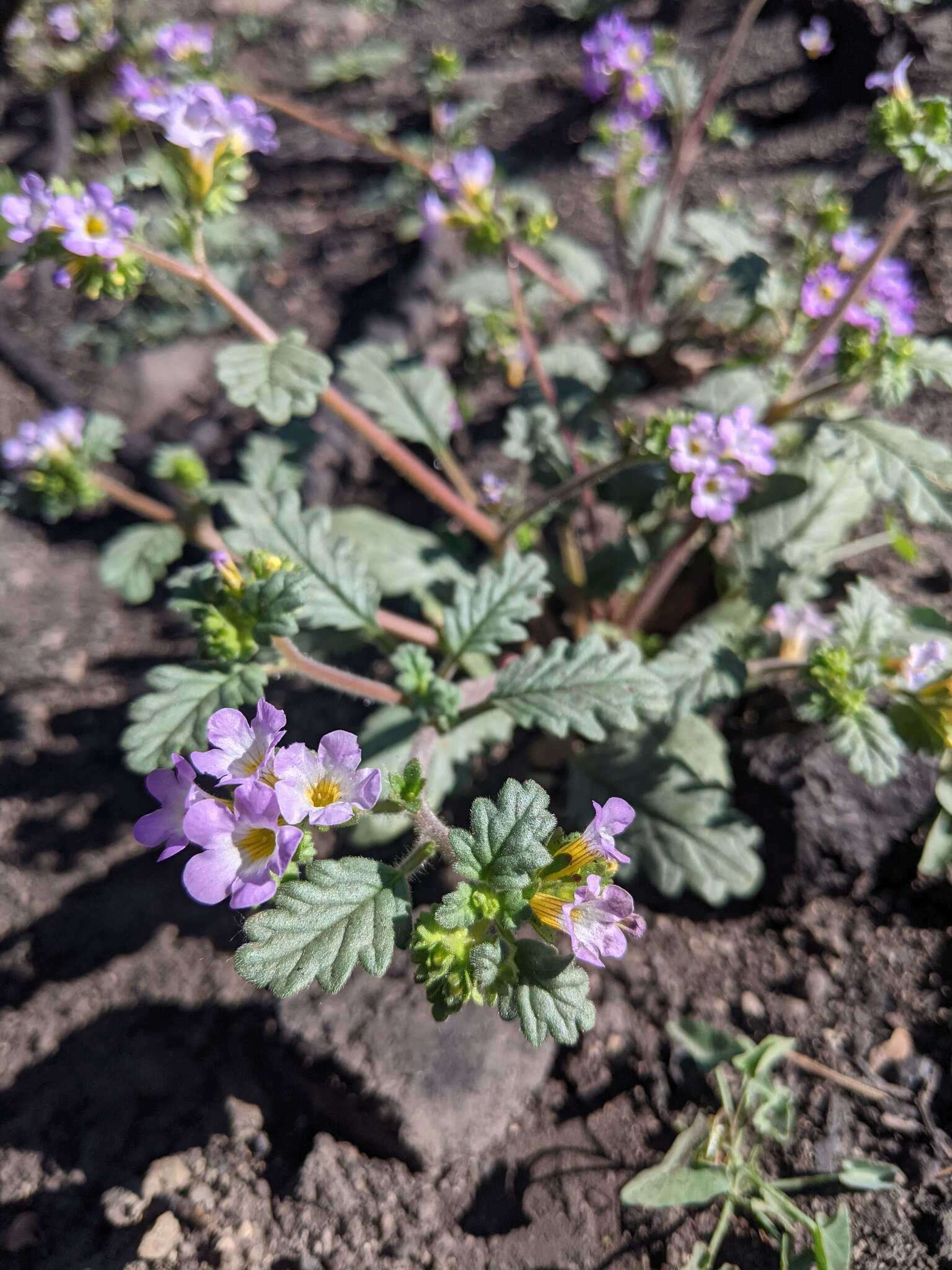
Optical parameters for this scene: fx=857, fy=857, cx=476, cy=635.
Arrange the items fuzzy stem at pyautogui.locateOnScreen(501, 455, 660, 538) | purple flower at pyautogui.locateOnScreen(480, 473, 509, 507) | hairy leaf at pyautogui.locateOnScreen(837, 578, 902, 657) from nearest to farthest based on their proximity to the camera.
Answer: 1. fuzzy stem at pyautogui.locateOnScreen(501, 455, 660, 538)
2. hairy leaf at pyautogui.locateOnScreen(837, 578, 902, 657)
3. purple flower at pyautogui.locateOnScreen(480, 473, 509, 507)

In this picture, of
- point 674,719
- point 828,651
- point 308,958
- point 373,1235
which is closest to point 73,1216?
point 373,1235

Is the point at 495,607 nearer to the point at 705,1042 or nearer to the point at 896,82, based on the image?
→ the point at 705,1042

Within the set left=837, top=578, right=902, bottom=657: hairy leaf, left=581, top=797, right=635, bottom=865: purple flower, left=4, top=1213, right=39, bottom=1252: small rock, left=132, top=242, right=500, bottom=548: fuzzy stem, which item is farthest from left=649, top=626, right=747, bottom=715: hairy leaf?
left=4, top=1213, right=39, bottom=1252: small rock

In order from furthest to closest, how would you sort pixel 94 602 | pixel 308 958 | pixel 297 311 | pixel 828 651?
pixel 297 311 < pixel 94 602 < pixel 828 651 < pixel 308 958

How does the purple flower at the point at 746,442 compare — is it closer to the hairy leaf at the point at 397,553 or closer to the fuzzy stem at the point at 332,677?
the hairy leaf at the point at 397,553

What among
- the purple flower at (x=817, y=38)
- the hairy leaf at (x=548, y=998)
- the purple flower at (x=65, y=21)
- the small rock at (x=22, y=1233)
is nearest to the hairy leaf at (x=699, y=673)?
the hairy leaf at (x=548, y=998)

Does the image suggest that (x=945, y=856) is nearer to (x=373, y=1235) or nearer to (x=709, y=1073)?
(x=709, y=1073)

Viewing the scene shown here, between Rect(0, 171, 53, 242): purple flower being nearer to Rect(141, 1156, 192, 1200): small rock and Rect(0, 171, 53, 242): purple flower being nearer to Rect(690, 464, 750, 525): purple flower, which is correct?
Rect(690, 464, 750, 525): purple flower
